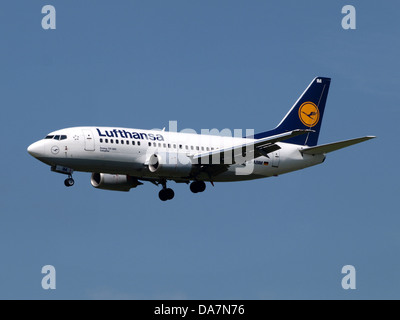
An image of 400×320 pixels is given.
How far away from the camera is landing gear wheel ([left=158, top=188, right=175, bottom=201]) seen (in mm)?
70875

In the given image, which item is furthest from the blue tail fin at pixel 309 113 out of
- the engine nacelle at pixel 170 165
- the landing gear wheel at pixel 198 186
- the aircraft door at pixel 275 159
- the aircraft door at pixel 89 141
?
the aircraft door at pixel 89 141

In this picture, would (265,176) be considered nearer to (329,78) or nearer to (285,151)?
(285,151)

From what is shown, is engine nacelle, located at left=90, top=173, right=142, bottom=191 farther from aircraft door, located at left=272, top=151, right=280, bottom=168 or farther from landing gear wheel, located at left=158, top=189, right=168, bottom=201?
aircraft door, located at left=272, top=151, right=280, bottom=168

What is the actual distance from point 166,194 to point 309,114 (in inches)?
529

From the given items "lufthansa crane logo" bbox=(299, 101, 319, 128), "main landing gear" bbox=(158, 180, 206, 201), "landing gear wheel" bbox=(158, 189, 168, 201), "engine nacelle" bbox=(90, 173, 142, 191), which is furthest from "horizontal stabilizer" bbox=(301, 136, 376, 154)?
"engine nacelle" bbox=(90, 173, 142, 191)

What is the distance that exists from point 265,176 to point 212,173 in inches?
198

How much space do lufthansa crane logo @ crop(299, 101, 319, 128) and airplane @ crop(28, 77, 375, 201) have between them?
1.28m

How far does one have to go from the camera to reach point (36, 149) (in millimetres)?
64188

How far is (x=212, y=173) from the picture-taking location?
68750 millimetres

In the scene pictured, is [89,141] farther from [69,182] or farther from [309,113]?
[309,113]

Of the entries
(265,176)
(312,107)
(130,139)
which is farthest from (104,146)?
(312,107)

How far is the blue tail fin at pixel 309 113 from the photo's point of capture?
74.9 metres

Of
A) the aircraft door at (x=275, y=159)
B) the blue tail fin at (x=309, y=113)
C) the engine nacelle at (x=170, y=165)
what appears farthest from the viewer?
the blue tail fin at (x=309, y=113)

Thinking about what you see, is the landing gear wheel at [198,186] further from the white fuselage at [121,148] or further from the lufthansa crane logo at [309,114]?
the lufthansa crane logo at [309,114]
